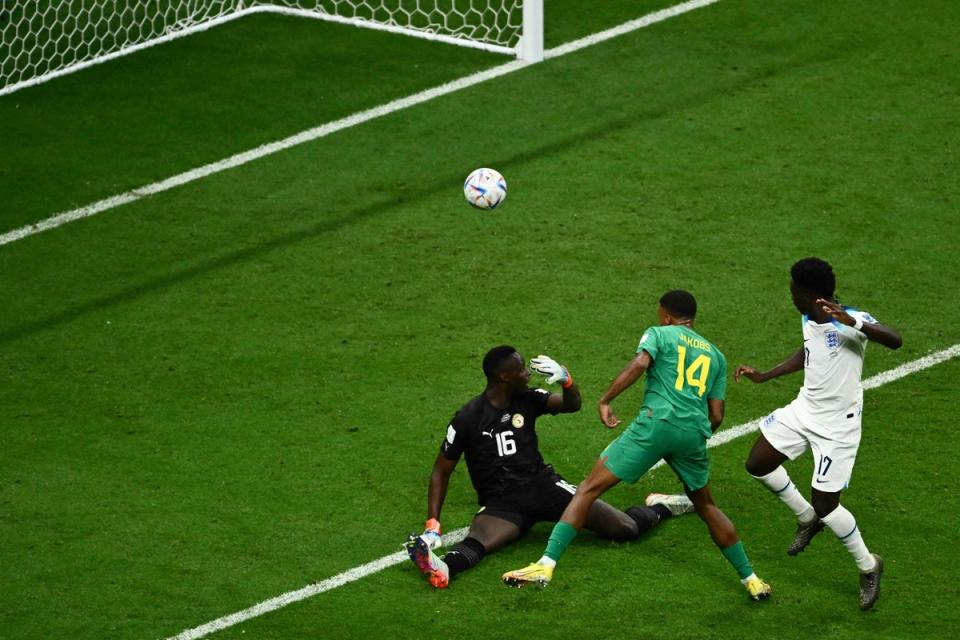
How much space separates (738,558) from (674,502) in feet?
3.43

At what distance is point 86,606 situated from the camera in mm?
9539

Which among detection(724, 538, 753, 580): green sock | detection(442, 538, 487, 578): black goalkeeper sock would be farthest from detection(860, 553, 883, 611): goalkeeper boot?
detection(442, 538, 487, 578): black goalkeeper sock

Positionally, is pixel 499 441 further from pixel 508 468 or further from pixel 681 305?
pixel 681 305

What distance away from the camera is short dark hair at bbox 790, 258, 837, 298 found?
30.5 ft

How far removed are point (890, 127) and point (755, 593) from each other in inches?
275

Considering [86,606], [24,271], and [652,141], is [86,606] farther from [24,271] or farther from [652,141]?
[652,141]

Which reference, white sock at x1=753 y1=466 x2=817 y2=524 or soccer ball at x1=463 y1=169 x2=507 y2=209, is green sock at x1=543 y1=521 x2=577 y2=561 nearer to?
white sock at x1=753 y1=466 x2=817 y2=524

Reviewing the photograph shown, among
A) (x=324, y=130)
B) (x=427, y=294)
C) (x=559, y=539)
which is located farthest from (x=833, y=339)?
(x=324, y=130)

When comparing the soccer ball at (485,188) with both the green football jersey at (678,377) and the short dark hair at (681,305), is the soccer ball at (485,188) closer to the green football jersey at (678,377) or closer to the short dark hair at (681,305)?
the short dark hair at (681,305)

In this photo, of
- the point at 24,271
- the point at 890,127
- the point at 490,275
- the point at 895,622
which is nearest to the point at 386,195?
the point at 490,275

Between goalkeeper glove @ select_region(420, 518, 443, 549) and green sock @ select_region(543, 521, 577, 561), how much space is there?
0.69 meters

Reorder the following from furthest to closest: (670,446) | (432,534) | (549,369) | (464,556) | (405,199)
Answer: (405,199), (464,556), (432,534), (549,369), (670,446)

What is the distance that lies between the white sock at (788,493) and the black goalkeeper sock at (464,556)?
5.76ft

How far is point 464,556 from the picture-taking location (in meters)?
9.79
